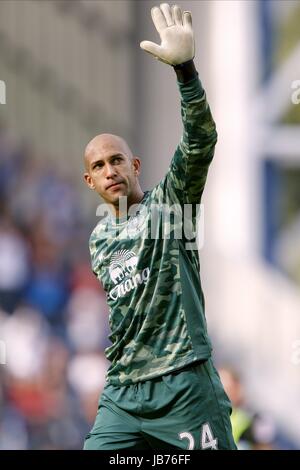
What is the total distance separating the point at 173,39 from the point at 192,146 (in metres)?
0.45

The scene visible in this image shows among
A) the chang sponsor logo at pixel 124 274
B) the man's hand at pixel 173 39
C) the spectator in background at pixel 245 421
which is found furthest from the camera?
the spectator in background at pixel 245 421

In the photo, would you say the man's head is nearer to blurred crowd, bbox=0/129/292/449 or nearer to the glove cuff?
the glove cuff

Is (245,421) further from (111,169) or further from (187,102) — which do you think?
(187,102)

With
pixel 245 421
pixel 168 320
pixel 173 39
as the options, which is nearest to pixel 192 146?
pixel 173 39

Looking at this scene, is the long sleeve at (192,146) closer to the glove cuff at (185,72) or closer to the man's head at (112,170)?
the glove cuff at (185,72)

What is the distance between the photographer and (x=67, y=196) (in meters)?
9.61

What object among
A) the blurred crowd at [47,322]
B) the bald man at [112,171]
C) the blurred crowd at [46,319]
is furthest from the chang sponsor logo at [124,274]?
the blurred crowd at [46,319]

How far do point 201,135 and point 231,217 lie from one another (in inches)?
165

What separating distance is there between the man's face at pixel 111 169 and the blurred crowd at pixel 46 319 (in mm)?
4037

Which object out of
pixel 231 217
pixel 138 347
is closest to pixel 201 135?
pixel 138 347

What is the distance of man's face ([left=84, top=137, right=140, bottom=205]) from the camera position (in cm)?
484

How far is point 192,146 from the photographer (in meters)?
4.53

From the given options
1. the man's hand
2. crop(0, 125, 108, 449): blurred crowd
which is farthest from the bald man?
crop(0, 125, 108, 449): blurred crowd

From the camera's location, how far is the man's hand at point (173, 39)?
448 cm
